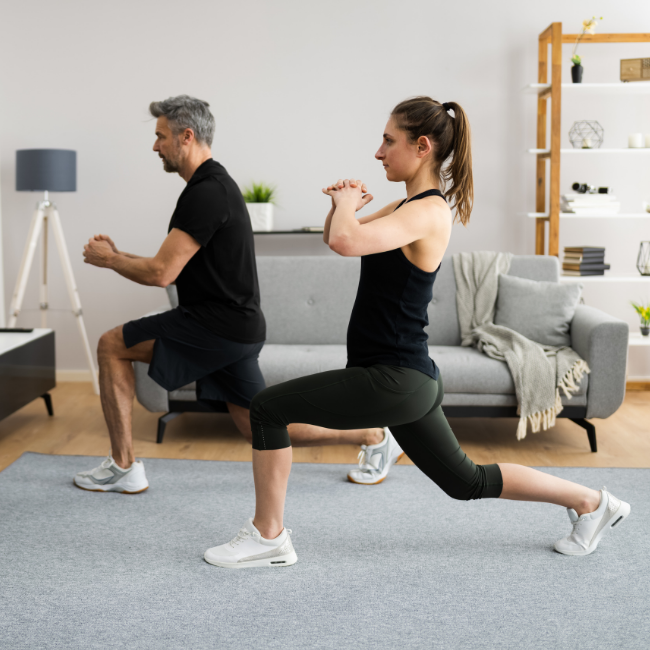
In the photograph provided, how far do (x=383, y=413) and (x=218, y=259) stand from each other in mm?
827

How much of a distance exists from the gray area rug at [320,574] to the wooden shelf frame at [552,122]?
1.78m

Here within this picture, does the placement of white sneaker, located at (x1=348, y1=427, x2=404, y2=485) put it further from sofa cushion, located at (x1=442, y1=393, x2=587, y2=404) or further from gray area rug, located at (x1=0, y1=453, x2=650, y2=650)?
sofa cushion, located at (x1=442, y1=393, x2=587, y2=404)

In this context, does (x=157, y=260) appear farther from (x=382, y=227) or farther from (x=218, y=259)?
(x=382, y=227)

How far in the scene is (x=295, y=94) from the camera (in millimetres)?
4238

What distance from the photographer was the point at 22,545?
82.9 inches

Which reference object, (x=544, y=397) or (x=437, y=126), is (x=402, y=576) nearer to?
(x=437, y=126)

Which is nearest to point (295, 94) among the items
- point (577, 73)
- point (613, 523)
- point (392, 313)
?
point (577, 73)

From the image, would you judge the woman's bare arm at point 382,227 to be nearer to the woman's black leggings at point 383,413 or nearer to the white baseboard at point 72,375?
the woman's black leggings at point 383,413

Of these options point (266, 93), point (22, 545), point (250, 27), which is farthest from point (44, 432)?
point (250, 27)

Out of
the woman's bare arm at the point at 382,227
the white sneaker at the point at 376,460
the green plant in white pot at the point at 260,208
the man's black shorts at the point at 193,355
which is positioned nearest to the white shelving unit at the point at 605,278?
the green plant in white pot at the point at 260,208

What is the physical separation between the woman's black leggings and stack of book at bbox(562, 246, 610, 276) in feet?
7.82

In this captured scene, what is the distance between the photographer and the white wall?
13.7ft

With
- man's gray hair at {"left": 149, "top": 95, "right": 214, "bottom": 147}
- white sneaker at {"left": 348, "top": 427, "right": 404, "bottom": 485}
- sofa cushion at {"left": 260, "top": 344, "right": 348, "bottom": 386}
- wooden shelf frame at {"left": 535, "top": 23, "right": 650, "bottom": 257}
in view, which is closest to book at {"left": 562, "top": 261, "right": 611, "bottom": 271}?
wooden shelf frame at {"left": 535, "top": 23, "right": 650, "bottom": 257}

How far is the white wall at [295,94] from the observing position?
13.7ft
